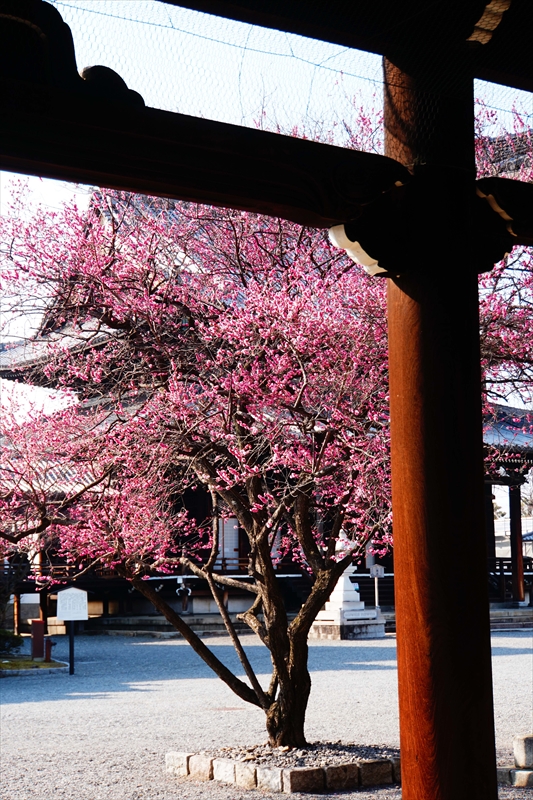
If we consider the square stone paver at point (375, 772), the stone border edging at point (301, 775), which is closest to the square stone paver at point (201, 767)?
the stone border edging at point (301, 775)

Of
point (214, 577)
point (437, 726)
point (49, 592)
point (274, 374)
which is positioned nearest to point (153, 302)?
point (274, 374)

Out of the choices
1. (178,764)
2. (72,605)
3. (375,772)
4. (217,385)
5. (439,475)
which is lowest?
(178,764)

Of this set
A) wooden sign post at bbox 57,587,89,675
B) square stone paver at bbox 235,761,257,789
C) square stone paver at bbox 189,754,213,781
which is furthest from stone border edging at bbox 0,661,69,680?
square stone paver at bbox 235,761,257,789

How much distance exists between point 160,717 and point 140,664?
5488 millimetres

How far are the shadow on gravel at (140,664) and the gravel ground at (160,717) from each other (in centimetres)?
2

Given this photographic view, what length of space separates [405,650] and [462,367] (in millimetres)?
887

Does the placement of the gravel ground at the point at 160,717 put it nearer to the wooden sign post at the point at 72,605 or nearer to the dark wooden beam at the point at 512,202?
the wooden sign post at the point at 72,605

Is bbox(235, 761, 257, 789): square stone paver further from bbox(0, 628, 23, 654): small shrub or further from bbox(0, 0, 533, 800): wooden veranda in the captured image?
bbox(0, 628, 23, 654): small shrub

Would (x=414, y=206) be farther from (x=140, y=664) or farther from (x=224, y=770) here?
(x=140, y=664)

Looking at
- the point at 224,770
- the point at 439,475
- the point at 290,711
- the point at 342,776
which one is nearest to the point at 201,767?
the point at 224,770

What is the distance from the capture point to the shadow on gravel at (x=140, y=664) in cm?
1341

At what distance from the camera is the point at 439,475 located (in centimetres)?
280

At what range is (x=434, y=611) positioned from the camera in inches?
109

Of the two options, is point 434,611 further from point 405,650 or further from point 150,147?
point 150,147
